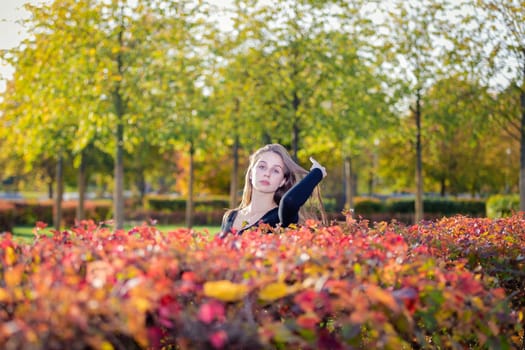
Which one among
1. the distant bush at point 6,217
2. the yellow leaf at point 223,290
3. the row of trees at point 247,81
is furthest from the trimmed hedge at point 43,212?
the yellow leaf at point 223,290

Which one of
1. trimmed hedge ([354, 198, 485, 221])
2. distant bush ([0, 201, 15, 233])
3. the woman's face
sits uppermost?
the woman's face

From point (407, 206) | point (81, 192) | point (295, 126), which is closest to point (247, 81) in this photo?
point (295, 126)

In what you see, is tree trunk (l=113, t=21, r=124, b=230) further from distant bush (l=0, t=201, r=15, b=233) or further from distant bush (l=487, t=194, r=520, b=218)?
distant bush (l=487, t=194, r=520, b=218)

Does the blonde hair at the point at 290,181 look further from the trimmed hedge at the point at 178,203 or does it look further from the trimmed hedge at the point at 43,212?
the trimmed hedge at the point at 178,203

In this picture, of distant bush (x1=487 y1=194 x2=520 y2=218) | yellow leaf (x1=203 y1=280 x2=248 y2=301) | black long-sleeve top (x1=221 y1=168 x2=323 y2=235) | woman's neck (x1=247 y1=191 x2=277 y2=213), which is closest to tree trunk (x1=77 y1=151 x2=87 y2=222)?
distant bush (x1=487 y1=194 x2=520 y2=218)

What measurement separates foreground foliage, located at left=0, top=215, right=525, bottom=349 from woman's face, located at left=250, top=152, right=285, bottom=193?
7.20 ft

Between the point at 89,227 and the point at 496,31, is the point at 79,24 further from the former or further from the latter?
the point at 89,227

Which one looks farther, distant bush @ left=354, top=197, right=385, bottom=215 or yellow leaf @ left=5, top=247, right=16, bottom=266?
distant bush @ left=354, top=197, right=385, bottom=215

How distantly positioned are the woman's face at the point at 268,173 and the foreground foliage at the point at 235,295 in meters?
2.19

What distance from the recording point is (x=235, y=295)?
85.9 inches

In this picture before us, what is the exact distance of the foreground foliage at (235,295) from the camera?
6.87 ft

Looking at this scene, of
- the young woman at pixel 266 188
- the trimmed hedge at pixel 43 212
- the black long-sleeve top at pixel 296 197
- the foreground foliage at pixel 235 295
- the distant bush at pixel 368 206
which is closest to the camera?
the foreground foliage at pixel 235 295

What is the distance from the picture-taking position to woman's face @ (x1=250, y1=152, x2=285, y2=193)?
619cm

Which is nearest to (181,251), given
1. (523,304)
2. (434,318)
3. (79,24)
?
(434,318)
